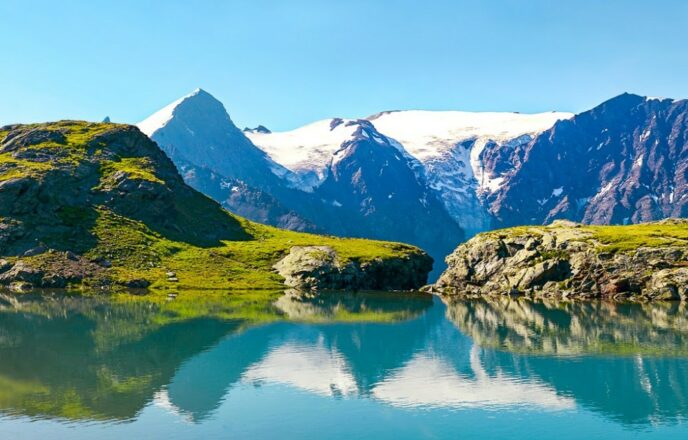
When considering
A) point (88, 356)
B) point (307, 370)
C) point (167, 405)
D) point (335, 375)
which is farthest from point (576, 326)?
point (167, 405)

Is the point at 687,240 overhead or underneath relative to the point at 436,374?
overhead

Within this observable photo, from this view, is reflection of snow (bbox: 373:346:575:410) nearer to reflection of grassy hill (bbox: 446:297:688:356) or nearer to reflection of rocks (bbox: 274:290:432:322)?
reflection of grassy hill (bbox: 446:297:688:356)

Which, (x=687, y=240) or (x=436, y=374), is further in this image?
(x=687, y=240)

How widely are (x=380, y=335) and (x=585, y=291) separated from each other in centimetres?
9892

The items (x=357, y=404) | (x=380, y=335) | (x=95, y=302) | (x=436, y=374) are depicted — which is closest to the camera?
(x=357, y=404)

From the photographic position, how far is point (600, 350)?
9912 centimetres

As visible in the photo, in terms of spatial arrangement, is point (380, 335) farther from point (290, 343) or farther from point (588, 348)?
point (588, 348)

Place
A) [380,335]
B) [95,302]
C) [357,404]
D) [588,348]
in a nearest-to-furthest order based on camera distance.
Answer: [357,404], [588,348], [380,335], [95,302]

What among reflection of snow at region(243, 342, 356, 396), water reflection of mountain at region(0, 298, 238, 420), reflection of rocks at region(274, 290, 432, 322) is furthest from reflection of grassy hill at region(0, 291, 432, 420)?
reflection of snow at region(243, 342, 356, 396)

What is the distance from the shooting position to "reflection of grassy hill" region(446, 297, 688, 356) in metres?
102

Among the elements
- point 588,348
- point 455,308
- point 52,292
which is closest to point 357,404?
point 588,348

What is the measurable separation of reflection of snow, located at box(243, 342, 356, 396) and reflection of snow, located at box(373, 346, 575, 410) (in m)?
→ 5.52

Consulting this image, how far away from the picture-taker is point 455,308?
171 metres

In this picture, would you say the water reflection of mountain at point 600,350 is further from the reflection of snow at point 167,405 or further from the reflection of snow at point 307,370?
the reflection of snow at point 167,405
